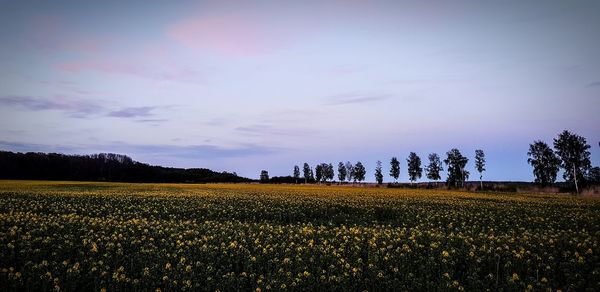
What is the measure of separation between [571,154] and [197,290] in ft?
326

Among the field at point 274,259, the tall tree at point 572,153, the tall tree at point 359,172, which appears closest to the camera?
the field at point 274,259

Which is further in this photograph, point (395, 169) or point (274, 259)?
point (395, 169)

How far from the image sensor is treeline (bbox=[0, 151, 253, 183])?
112700 mm

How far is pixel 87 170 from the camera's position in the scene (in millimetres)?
129875

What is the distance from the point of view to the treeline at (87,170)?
11270 centimetres

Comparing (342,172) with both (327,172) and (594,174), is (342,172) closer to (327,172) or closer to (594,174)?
(327,172)

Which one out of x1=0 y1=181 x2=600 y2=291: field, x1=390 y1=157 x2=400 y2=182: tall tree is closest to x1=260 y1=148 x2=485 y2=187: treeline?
x1=390 y1=157 x2=400 y2=182: tall tree

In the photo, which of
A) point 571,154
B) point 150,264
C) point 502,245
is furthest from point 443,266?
point 571,154

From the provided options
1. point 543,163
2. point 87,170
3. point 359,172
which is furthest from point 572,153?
point 87,170

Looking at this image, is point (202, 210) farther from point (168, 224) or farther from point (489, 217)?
point (489, 217)

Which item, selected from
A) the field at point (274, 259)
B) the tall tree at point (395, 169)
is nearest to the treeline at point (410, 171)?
the tall tree at point (395, 169)

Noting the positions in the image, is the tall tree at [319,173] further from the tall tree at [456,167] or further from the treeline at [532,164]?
the tall tree at [456,167]

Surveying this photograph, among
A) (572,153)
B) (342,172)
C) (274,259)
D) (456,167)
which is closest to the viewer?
(274,259)

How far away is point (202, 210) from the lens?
23.5m
